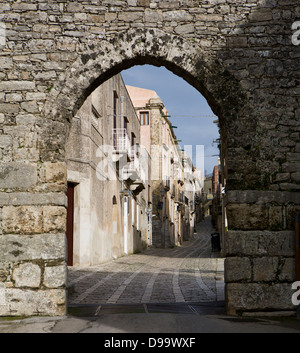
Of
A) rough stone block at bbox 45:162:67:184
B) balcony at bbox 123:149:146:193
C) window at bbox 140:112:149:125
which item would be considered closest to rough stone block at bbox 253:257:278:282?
rough stone block at bbox 45:162:67:184

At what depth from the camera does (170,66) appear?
6645mm

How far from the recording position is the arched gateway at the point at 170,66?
6.22 meters

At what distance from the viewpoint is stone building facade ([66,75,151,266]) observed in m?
13.7

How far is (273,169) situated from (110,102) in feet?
41.2

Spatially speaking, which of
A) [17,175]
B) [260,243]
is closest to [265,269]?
[260,243]

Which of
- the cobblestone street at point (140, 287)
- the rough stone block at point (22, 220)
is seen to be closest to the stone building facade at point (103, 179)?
the cobblestone street at point (140, 287)

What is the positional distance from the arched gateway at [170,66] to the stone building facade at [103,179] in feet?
11.6

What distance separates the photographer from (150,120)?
32156 mm

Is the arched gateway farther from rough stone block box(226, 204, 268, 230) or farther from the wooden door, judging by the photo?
the wooden door

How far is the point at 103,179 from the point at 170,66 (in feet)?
33.2

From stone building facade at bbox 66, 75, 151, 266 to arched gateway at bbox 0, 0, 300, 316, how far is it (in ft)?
11.6

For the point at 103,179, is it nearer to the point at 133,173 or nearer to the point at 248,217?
the point at 133,173
